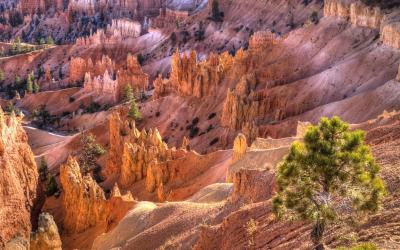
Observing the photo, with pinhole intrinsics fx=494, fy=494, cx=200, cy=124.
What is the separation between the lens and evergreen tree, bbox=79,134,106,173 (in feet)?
150

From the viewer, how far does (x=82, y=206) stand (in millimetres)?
31828

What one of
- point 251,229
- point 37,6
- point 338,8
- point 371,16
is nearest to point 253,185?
point 251,229

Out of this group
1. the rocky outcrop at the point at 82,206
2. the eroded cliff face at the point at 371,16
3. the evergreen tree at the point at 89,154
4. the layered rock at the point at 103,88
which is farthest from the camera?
the layered rock at the point at 103,88

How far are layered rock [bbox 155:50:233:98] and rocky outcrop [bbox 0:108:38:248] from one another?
2798 cm

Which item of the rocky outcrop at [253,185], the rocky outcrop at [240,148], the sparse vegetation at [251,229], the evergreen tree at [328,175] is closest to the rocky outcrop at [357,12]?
the rocky outcrop at [240,148]

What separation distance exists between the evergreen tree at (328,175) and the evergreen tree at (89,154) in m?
36.3

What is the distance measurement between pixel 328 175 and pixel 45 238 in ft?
62.1

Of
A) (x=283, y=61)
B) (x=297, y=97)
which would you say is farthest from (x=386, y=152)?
(x=283, y=61)

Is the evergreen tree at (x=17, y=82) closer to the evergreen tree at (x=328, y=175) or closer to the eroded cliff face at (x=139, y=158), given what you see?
the eroded cliff face at (x=139, y=158)

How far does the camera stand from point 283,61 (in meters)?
53.5

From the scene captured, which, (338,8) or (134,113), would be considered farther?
(134,113)

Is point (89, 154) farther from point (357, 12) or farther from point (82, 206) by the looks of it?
point (357, 12)

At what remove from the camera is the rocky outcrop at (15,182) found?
2745cm

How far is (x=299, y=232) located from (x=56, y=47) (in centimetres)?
10201
